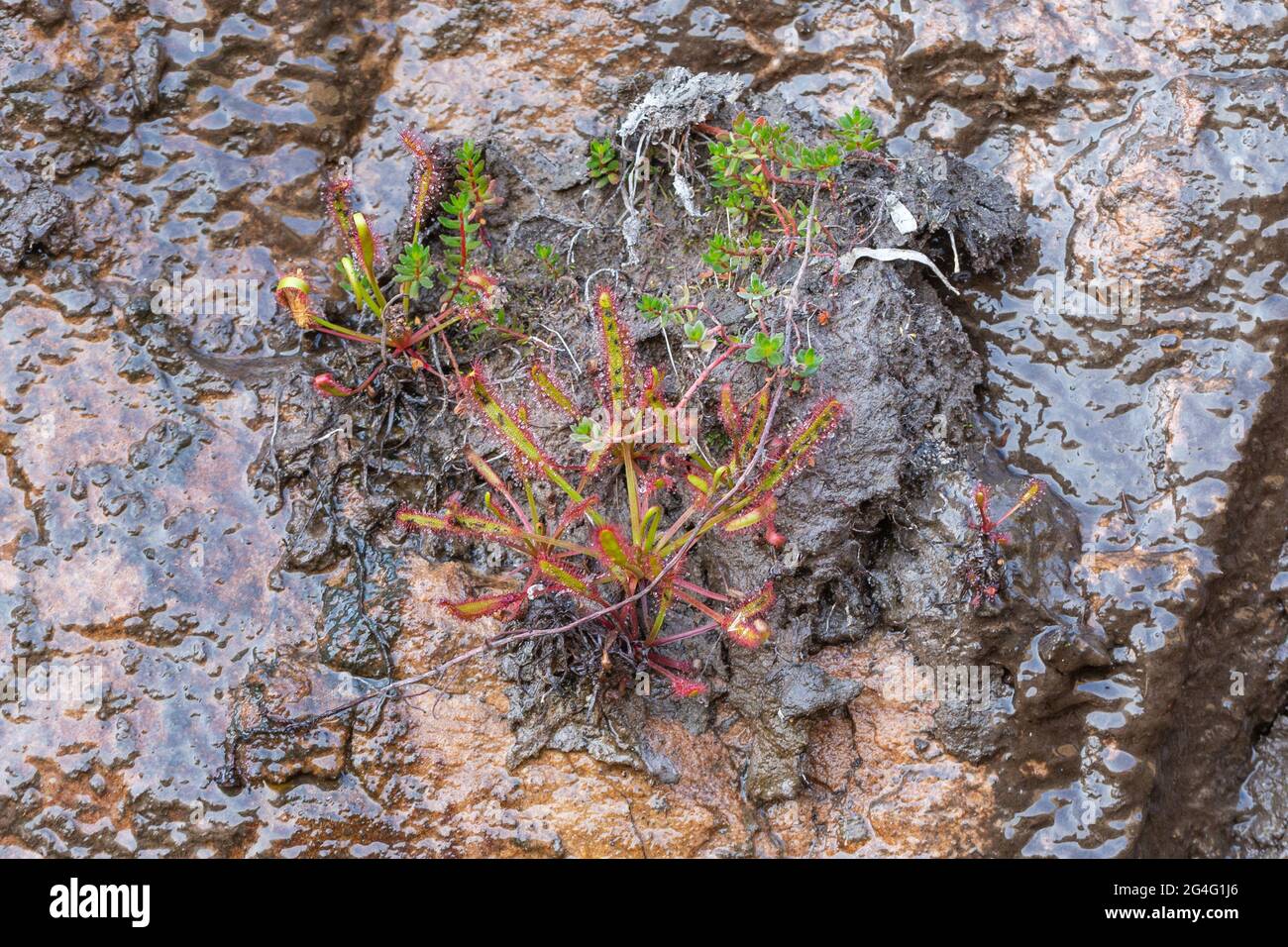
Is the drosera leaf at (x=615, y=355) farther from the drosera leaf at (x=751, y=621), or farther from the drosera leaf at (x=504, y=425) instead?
the drosera leaf at (x=751, y=621)

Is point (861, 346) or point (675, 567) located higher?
point (861, 346)

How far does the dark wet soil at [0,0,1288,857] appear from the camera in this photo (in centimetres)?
336

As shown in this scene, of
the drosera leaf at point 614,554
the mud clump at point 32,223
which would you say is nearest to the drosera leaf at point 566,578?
the drosera leaf at point 614,554

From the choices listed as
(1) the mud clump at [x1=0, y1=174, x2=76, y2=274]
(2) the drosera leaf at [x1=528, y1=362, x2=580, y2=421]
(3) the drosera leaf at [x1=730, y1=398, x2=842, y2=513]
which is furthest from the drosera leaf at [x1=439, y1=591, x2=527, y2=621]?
(1) the mud clump at [x1=0, y1=174, x2=76, y2=274]

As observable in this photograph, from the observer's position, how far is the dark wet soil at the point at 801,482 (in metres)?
3.36

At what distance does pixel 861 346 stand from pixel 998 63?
55.1 inches

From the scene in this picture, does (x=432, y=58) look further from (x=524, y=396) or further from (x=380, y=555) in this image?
(x=380, y=555)

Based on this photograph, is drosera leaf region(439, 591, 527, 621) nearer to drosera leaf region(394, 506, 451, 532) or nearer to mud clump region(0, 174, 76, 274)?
drosera leaf region(394, 506, 451, 532)

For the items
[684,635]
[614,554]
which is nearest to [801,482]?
[684,635]

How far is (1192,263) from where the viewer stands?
3707mm

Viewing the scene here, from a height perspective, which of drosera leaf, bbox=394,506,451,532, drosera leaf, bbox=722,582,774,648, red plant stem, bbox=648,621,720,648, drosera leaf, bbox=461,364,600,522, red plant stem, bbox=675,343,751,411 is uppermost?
red plant stem, bbox=675,343,751,411

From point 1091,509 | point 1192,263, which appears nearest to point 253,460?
point 1091,509

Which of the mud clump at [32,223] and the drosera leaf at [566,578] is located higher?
the mud clump at [32,223]

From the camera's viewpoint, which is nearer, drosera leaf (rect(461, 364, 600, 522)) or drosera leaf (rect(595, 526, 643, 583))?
drosera leaf (rect(595, 526, 643, 583))
